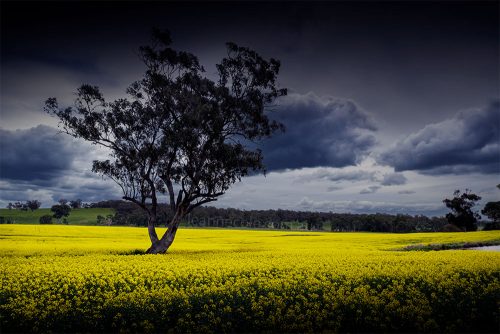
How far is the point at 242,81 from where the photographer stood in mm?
33781

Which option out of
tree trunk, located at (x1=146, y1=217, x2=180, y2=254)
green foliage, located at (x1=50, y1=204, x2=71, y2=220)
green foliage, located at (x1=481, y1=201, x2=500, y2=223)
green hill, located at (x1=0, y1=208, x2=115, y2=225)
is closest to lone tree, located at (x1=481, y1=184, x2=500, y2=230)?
green foliage, located at (x1=481, y1=201, x2=500, y2=223)

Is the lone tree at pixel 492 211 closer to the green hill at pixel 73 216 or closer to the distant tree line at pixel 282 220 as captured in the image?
the distant tree line at pixel 282 220

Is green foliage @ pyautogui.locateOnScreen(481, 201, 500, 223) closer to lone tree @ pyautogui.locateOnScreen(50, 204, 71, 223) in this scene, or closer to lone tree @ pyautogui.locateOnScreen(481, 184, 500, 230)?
lone tree @ pyautogui.locateOnScreen(481, 184, 500, 230)

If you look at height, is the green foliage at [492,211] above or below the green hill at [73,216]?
above

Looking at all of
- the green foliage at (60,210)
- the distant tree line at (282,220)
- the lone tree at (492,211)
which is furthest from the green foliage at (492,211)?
the green foliage at (60,210)

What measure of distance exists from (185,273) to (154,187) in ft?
57.2

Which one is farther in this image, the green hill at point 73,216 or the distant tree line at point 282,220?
the green hill at point 73,216

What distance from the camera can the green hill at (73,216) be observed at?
167 metres

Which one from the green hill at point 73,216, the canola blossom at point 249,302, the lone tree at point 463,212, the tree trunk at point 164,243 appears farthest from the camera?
the green hill at point 73,216

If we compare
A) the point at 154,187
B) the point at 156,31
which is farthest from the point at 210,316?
the point at 156,31

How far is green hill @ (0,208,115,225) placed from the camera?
166975mm

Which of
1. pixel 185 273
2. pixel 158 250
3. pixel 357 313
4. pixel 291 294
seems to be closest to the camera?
pixel 357 313

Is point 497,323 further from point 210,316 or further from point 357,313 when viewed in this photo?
point 210,316

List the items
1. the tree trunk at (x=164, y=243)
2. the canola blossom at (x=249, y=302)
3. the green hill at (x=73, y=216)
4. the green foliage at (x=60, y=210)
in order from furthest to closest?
the green foliage at (x=60, y=210) < the green hill at (x=73, y=216) < the tree trunk at (x=164, y=243) < the canola blossom at (x=249, y=302)
